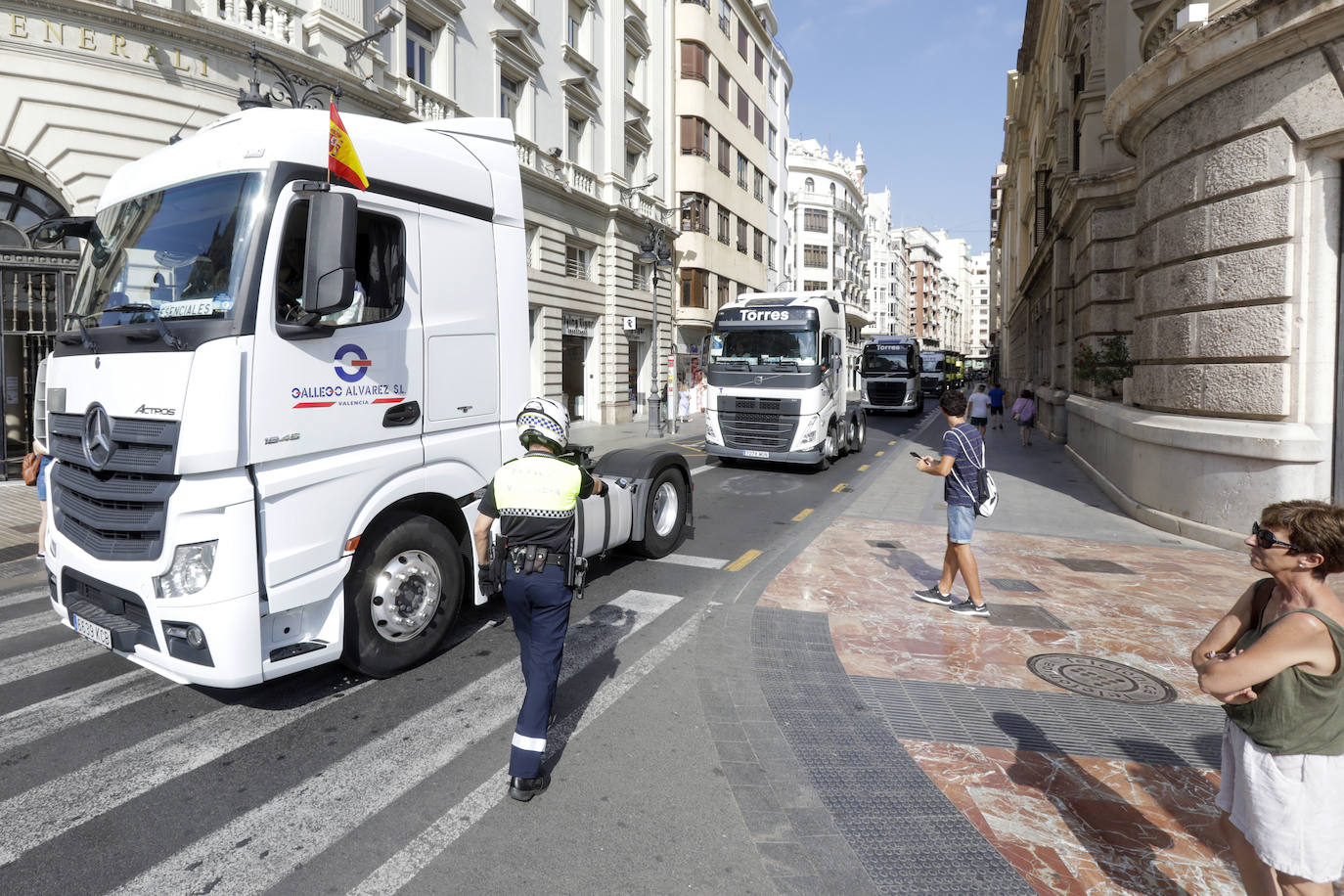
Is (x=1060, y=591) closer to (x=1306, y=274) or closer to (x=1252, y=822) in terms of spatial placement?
(x=1306, y=274)

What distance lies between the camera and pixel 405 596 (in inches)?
189

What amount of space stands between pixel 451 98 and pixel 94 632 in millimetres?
18039

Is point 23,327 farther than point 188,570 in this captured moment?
Yes

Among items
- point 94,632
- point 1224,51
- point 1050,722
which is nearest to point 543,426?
point 94,632

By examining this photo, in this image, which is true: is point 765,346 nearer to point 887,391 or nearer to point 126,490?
point 126,490

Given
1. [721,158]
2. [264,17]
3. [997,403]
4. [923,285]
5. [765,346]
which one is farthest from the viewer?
[923,285]

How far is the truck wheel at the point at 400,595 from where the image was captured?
179 inches

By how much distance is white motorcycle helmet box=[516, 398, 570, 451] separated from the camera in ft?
12.1

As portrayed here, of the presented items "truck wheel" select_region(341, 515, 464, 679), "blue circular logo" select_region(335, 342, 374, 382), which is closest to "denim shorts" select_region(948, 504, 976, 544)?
"truck wheel" select_region(341, 515, 464, 679)

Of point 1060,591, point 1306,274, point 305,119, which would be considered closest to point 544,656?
point 305,119

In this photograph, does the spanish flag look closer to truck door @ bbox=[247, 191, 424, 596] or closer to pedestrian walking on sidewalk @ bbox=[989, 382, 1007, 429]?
truck door @ bbox=[247, 191, 424, 596]

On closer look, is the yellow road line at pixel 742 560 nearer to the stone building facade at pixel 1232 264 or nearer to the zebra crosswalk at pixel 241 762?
the zebra crosswalk at pixel 241 762

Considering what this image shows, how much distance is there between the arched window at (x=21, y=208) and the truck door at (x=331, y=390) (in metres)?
12.0

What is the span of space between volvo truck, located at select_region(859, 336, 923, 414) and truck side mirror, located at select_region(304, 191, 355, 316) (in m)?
31.6
